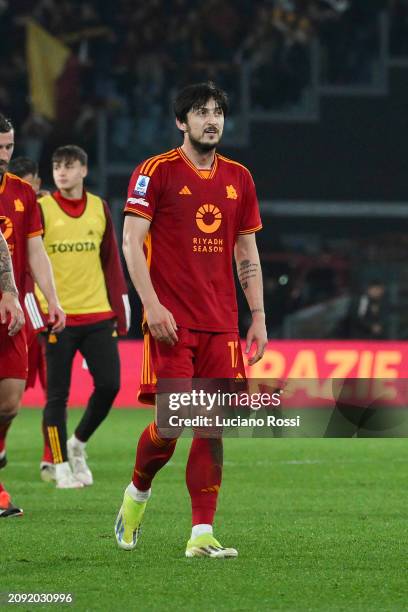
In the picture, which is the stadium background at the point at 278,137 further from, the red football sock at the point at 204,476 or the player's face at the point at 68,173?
the red football sock at the point at 204,476

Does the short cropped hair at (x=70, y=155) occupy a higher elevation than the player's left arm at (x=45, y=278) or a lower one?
higher

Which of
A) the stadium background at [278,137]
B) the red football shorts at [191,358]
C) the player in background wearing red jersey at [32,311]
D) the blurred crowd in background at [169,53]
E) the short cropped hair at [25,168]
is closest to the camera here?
the red football shorts at [191,358]

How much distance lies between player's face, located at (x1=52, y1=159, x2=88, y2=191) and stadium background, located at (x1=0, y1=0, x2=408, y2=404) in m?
9.58

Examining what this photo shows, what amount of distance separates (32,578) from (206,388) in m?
0.96

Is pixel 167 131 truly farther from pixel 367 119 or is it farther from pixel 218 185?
pixel 218 185

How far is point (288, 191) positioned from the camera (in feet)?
66.4

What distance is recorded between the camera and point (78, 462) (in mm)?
9453

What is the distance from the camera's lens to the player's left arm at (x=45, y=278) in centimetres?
709

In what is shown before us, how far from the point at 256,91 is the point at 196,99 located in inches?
570

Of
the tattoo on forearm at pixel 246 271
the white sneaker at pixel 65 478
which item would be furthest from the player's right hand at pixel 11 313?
the white sneaker at pixel 65 478

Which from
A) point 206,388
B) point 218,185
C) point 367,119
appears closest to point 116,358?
point 218,185

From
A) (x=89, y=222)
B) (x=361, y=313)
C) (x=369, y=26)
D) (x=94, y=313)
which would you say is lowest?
(x=361, y=313)

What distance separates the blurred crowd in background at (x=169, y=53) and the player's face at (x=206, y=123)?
41.4ft

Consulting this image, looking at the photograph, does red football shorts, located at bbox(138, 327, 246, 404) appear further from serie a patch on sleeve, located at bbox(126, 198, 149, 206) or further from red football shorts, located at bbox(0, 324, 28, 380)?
red football shorts, located at bbox(0, 324, 28, 380)
